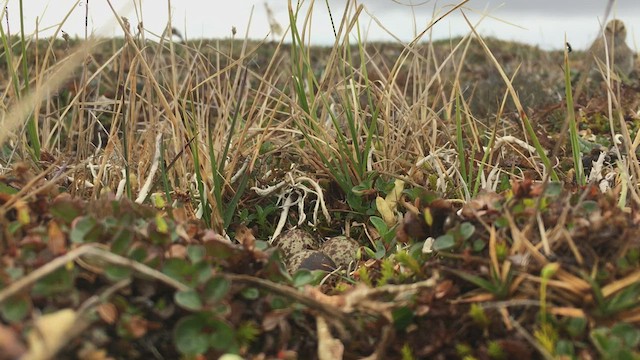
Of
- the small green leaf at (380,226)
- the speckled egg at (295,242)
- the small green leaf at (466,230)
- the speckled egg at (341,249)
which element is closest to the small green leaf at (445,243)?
the small green leaf at (466,230)

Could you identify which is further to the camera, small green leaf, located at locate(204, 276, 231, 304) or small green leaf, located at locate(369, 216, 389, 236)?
small green leaf, located at locate(369, 216, 389, 236)

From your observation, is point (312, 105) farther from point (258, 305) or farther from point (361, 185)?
point (258, 305)

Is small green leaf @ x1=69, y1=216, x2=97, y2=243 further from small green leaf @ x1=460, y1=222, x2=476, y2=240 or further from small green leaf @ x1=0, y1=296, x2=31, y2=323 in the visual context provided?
small green leaf @ x1=460, y1=222, x2=476, y2=240

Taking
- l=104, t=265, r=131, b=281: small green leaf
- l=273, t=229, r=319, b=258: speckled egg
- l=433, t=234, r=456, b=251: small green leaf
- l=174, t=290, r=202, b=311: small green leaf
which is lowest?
l=273, t=229, r=319, b=258: speckled egg

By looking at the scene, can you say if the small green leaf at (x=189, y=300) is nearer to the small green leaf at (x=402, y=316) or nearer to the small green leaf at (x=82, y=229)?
the small green leaf at (x=82, y=229)

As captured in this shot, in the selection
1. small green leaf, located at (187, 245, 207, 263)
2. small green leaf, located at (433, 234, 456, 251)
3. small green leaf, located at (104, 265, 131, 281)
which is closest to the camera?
small green leaf, located at (104, 265, 131, 281)

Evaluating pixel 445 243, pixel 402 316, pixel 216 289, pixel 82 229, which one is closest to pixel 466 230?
pixel 445 243

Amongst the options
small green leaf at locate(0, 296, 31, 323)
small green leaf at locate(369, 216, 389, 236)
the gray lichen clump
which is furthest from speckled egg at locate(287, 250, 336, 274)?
small green leaf at locate(0, 296, 31, 323)

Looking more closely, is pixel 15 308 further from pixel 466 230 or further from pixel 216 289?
pixel 466 230
